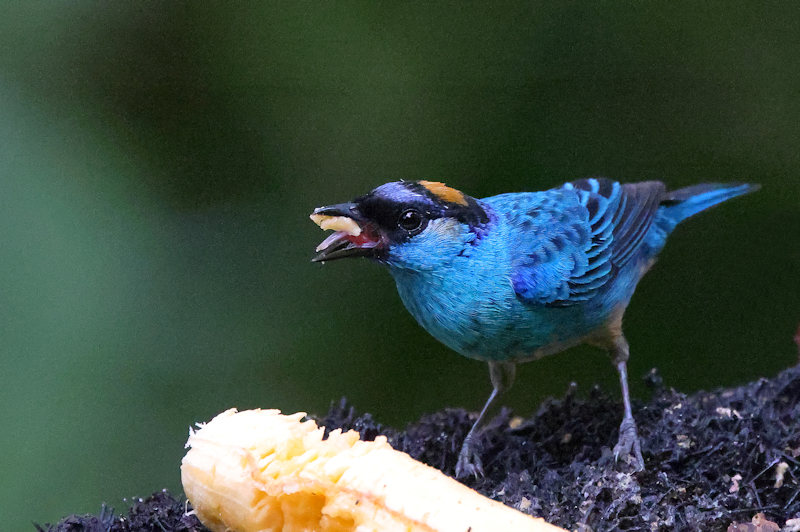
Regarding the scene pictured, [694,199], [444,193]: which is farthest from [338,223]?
[694,199]

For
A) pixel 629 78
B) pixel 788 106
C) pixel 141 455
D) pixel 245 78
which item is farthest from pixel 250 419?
pixel 788 106

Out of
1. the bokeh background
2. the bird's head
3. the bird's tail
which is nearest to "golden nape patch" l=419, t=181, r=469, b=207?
the bird's head

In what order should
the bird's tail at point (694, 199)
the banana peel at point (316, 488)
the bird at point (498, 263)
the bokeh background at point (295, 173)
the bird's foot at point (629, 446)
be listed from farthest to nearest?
the bird's tail at point (694, 199), the bokeh background at point (295, 173), the bird at point (498, 263), the bird's foot at point (629, 446), the banana peel at point (316, 488)

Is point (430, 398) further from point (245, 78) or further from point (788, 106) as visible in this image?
point (788, 106)

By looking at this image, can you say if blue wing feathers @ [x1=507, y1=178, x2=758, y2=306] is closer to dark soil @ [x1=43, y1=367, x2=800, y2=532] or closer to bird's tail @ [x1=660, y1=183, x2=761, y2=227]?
bird's tail @ [x1=660, y1=183, x2=761, y2=227]

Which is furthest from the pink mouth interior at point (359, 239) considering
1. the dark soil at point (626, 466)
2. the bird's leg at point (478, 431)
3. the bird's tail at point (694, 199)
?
the bird's tail at point (694, 199)

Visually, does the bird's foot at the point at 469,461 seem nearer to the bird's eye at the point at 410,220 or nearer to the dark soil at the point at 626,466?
the dark soil at the point at 626,466

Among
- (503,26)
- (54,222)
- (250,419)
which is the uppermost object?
(503,26)

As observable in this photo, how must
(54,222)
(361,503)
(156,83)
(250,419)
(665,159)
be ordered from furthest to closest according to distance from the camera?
(665,159), (156,83), (54,222), (250,419), (361,503)
